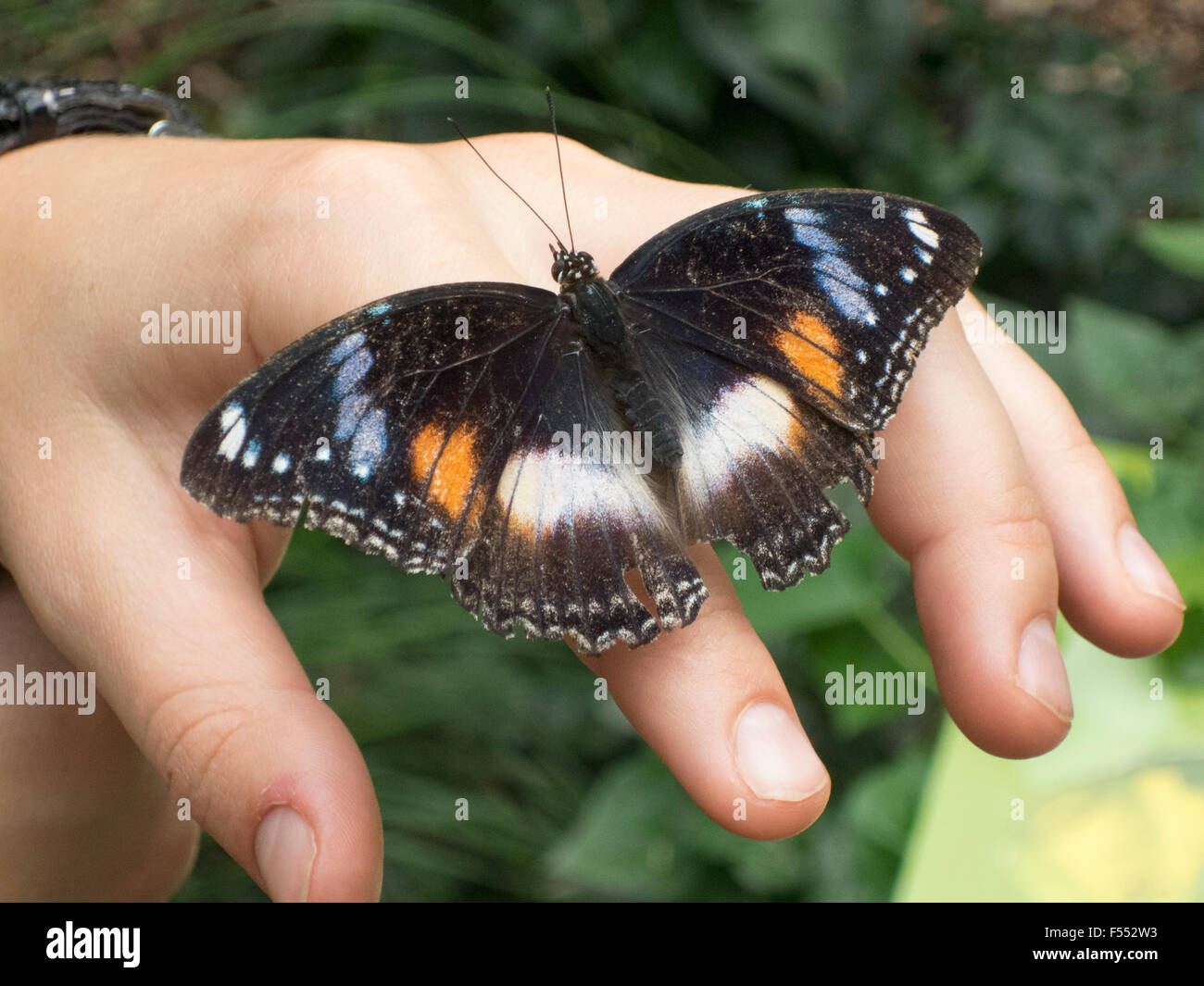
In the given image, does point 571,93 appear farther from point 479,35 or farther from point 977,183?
point 977,183

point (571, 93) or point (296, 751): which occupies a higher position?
point (571, 93)

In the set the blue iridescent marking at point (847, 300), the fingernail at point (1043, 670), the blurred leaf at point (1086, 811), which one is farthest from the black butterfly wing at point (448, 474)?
the blurred leaf at point (1086, 811)

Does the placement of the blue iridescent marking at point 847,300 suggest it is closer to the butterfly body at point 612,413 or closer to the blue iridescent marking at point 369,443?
the butterfly body at point 612,413

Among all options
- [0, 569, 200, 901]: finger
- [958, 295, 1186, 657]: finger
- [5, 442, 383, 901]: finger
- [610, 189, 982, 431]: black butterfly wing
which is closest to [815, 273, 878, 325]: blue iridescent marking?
[610, 189, 982, 431]: black butterfly wing

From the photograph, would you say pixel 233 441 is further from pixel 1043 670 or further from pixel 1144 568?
pixel 1144 568

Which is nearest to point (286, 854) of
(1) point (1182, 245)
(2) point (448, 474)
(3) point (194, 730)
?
(3) point (194, 730)
